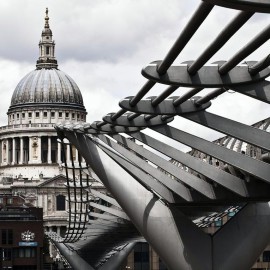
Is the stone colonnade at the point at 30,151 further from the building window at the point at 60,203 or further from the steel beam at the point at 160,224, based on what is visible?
the steel beam at the point at 160,224

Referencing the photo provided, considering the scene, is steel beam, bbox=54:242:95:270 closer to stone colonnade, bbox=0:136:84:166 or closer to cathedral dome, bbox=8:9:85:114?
stone colonnade, bbox=0:136:84:166

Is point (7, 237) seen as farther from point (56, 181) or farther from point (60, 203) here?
point (56, 181)

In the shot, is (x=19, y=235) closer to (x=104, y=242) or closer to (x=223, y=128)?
(x=104, y=242)

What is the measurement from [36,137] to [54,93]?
11.3 meters

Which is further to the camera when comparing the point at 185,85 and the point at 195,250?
the point at 195,250

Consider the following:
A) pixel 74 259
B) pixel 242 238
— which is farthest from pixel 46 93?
pixel 242 238

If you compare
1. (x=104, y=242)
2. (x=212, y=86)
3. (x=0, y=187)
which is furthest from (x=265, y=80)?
(x=0, y=187)

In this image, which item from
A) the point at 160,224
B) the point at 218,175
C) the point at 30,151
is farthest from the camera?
the point at 30,151

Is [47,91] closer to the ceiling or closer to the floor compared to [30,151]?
closer to the ceiling

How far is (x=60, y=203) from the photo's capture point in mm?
172125

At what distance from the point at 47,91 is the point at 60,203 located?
25896mm

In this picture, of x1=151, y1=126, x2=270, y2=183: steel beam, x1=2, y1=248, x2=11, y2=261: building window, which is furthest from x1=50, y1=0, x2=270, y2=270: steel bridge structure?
x1=2, y1=248, x2=11, y2=261: building window

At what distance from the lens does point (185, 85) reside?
20359 millimetres

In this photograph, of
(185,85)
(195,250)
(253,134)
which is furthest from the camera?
(195,250)
